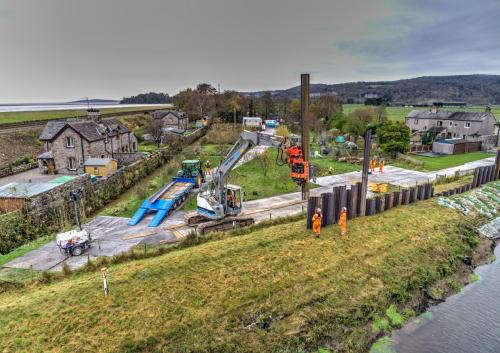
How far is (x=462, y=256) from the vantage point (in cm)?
1603

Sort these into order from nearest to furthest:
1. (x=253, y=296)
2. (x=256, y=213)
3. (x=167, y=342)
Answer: (x=167, y=342)
(x=253, y=296)
(x=256, y=213)

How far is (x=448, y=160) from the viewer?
127 ft

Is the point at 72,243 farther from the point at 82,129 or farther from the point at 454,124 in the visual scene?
the point at 454,124

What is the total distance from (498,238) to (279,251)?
45.2 feet

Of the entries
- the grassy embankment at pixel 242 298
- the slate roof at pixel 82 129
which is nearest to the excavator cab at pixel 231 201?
the grassy embankment at pixel 242 298

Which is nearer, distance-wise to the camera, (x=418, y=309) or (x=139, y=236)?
(x=418, y=309)

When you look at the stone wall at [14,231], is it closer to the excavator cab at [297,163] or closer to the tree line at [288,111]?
the excavator cab at [297,163]

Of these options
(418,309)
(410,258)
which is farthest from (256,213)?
(418,309)

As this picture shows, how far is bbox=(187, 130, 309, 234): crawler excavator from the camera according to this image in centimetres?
1623

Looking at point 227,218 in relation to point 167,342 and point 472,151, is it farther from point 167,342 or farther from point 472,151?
point 472,151

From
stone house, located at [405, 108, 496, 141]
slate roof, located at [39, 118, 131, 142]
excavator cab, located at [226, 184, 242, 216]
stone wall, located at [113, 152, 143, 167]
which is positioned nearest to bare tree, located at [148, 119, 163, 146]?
slate roof, located at [39, 118, 131, 142]

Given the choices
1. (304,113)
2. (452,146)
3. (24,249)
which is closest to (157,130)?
(304,113)

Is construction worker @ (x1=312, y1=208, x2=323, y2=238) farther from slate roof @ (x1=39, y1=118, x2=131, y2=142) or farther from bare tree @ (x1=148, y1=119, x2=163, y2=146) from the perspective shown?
bare tree @ (x1=148, y1=119, x2=163, y2=146)

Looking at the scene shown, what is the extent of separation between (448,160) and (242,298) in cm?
3638
